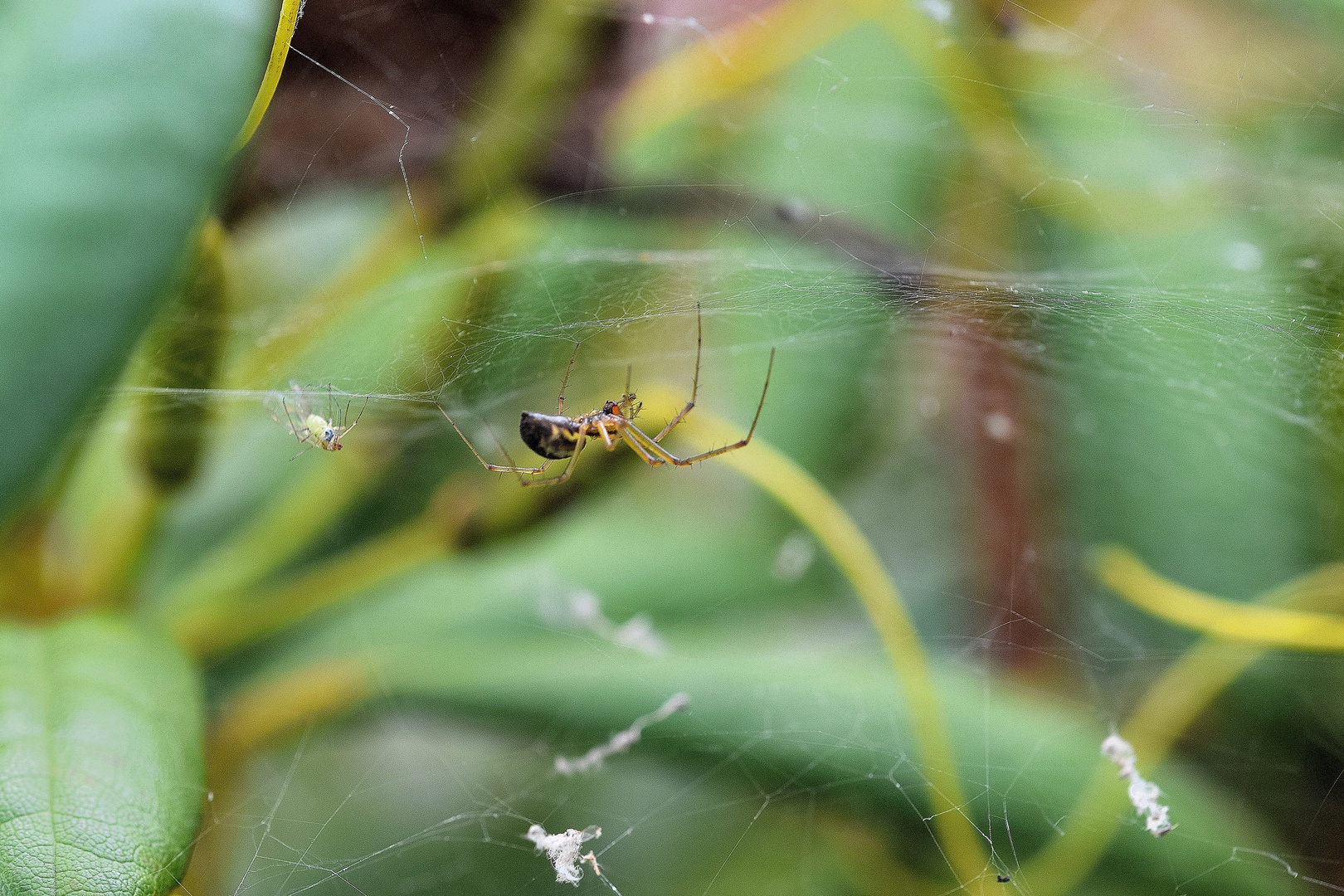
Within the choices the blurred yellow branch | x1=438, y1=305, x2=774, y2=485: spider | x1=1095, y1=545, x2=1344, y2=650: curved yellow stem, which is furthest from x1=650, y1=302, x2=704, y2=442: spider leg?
x1=1095, y1=545, x2=1344, y2=650: curved yellow stem

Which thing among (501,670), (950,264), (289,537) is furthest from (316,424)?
(950,264)

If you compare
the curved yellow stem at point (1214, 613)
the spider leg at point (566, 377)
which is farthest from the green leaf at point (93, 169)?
the curved yellow stem at point (1214, 613)

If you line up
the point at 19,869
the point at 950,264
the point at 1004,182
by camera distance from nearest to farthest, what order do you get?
the point at 19,869, the point at 950,264, the point at 1004,182

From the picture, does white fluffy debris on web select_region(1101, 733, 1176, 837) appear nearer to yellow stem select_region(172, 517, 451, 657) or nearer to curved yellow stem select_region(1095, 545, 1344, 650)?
curved yellow stem select_region(1095, 545, 1344, 650)

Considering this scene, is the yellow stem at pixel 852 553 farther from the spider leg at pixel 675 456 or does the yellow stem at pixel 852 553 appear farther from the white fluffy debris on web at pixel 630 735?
the white fluffy debris on web at pixel 630 735

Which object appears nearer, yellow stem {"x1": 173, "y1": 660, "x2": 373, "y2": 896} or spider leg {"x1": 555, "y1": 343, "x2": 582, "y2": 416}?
yellow stem {"x1": 173, "y1": 660, "x2": 373, "y2": 896}

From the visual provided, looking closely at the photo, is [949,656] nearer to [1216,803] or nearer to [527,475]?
[1216,803]
